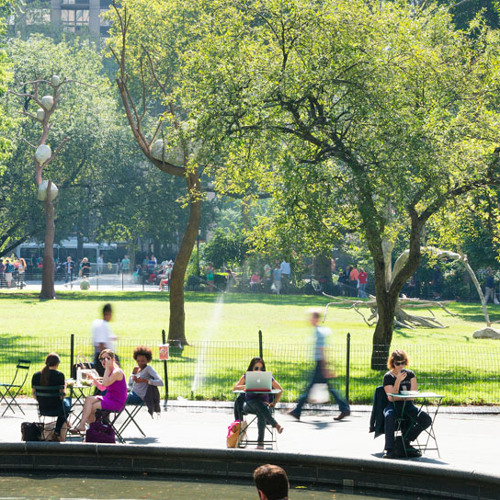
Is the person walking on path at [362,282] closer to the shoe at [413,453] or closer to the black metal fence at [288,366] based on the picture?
the black metal fence at [288,366]

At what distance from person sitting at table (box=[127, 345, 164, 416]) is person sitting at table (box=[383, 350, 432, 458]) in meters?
3.27

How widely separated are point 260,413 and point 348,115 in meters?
10.9

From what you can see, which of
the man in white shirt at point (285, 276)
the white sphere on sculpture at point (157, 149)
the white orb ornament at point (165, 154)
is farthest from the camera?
the man in white shirt at point (285, 276)

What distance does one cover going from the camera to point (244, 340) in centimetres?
2786

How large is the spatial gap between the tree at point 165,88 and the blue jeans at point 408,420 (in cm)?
1037

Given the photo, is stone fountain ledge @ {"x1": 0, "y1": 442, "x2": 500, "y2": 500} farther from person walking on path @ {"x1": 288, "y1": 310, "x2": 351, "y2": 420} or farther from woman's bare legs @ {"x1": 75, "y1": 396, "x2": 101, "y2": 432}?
person walking on path @ {"x1": 288, "y1": 310, "x2": 351, "y2": 420}

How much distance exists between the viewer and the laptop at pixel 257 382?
12.1 m

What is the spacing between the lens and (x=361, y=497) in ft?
32.3

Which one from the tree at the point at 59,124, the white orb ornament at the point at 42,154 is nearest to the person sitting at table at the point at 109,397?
the white orb ornament at the point at 42,154

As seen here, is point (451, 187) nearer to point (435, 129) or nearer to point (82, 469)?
point (435, 129)

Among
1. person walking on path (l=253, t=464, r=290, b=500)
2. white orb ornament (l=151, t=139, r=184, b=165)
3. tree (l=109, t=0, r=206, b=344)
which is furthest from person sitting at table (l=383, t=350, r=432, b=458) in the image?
white orb ornament (l=151, t=139, r=184, b=165)

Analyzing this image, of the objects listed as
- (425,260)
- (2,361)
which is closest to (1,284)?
(425,260)

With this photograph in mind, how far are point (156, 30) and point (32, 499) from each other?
3844cm

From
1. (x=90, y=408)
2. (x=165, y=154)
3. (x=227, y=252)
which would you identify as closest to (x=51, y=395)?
(x=90, y=408)
